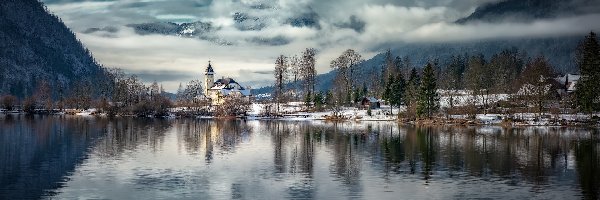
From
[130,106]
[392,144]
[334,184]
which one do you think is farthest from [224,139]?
[130,106]

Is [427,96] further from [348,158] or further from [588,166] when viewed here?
[588,166]

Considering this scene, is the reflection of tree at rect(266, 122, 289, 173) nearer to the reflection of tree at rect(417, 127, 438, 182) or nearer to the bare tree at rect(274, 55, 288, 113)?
the reflection of tree at rect(417, 127, 438, 182)

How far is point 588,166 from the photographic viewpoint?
1997 inches

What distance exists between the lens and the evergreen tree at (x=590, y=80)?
104 metres

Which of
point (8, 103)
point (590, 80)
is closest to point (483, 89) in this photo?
point (590, 80)

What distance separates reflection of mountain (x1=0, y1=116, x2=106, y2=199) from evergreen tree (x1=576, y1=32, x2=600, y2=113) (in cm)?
8465

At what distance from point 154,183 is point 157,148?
25652mm

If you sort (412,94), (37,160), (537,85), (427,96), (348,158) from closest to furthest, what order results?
(37,160) < (348,158) < (537,85) < (427,96) < (412,94)

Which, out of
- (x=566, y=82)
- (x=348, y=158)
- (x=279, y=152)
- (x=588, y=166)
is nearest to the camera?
(x=588, y=166)

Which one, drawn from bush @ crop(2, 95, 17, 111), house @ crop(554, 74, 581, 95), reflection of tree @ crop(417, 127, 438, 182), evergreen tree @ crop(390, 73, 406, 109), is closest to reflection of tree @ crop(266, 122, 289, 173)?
reflection of tree @ crop(417, 127, 438, 182)

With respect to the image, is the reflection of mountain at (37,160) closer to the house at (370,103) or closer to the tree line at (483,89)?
the tree line at (483,89)

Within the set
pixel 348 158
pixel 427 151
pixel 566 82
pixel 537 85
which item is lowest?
pixel 348 158

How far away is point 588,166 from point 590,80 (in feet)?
201

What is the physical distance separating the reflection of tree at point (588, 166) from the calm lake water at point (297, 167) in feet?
0.27
